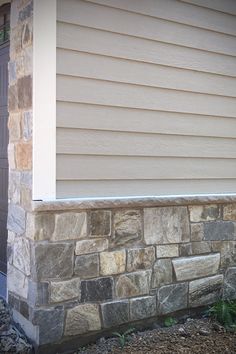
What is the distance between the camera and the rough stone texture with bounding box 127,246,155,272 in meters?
3.26

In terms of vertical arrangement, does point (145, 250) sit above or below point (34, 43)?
below

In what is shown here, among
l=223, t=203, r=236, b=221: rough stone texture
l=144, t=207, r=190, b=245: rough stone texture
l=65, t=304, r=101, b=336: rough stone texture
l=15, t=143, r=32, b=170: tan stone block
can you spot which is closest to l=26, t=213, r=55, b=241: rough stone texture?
l=15, t=143, r=32, b=170: tan stone block

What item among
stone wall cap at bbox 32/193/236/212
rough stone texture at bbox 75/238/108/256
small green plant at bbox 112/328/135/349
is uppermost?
stone wall cap at bbox 32/193/236/212

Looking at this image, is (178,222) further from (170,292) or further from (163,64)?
(163,64)

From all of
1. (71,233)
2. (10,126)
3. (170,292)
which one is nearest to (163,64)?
(10,126)

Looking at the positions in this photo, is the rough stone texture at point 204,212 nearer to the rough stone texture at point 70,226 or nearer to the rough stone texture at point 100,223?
the rough stone texture at point 100,223

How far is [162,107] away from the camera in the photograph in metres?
3.47

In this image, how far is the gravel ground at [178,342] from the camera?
305 centimetres

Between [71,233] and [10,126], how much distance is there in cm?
96

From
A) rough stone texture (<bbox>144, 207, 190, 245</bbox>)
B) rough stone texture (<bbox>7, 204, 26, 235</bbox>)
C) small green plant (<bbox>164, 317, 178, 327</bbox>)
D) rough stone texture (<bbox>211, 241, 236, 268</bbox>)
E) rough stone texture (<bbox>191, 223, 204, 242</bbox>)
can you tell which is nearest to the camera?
rough stone texture (<bbox>7, 204, 26, 235</bbox>)

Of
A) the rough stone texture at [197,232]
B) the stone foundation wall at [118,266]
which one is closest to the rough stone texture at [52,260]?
the stone foundation wall at [118,266]

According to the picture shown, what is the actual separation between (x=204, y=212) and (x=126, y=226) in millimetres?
789

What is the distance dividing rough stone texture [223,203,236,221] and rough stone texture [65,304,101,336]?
142 cm

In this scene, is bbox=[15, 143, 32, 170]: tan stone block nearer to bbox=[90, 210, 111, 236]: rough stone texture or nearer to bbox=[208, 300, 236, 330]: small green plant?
bbox=[90, 210, 111, 236]: rough stone texture
